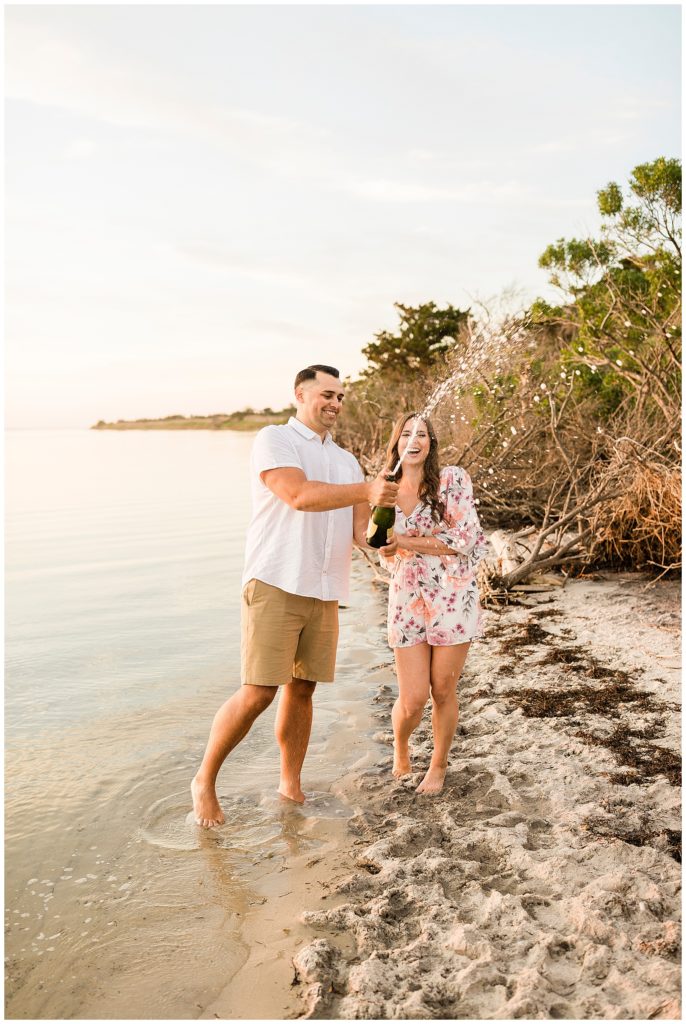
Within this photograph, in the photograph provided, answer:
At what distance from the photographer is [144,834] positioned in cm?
441

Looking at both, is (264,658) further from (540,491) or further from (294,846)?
(540,491)

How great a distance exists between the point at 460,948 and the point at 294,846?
4.07 feet

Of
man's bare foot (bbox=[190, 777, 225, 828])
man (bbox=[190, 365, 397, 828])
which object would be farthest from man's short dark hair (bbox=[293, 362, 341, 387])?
man's bare foot (bbox=[190, 777, 225, 828])

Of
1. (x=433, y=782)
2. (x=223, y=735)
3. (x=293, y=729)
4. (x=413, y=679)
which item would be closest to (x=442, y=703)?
(x=413, y=679)

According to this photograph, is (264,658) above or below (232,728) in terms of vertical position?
above

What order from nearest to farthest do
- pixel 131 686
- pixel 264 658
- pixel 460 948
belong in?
pixel 460 948
pixel 264 658
pixel 131 686

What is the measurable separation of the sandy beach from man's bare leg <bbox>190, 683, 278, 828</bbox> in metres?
0.74

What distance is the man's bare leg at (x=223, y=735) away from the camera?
403 centimetres

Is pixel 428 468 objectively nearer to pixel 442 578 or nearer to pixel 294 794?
pixel 442 578

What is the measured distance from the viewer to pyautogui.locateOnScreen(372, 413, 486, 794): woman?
4328 mm

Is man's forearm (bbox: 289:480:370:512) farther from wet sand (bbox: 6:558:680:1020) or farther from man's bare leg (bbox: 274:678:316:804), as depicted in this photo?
wet sand (bbox: 6:558:680:1020)

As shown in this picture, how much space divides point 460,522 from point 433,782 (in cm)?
142

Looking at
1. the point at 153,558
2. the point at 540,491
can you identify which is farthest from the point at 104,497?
the point at 540,491

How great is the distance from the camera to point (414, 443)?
439 cm
